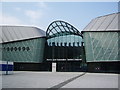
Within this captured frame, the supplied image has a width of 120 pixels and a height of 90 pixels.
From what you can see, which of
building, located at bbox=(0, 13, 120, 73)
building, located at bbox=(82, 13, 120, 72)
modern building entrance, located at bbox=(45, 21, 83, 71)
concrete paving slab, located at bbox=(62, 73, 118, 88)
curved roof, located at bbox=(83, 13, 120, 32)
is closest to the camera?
concrete paving slab, located at bbox=(62, 73, 118, 88)

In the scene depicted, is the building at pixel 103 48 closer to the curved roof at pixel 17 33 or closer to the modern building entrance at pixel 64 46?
the modern building entrance at pixel 64 46

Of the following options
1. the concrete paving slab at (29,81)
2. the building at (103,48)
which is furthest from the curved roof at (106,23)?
the concrete paving slab at (29,81)

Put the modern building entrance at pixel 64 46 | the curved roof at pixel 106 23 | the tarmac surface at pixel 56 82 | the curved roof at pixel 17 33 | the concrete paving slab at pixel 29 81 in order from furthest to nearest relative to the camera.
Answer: the curved roof at pixel 17 33 → the modern building entrance at pixel 64 46 → the curved roof at pixel 106 23 → the tarmac surface at pixel 56 82 → the concrete paving slab at pixel 29 81

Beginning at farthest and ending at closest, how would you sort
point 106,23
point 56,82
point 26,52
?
point 26,52, point 106,23, point 56,82

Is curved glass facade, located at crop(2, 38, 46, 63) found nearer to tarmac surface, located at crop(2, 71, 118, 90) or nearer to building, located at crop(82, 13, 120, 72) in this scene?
building, located at crop(82, 13, 120, 72)

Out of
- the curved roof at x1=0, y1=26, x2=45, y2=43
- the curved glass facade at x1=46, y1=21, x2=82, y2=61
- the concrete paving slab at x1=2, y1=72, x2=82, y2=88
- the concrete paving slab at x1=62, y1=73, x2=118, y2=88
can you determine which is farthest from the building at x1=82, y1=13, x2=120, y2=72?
the concrete paving slab at x1=62, y1=73, x2=118, y2=88

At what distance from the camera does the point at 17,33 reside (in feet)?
283

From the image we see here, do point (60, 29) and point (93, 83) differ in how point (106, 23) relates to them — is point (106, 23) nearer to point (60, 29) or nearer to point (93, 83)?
point (60, 29)

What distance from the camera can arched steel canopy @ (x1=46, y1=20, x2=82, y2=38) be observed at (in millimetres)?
78438

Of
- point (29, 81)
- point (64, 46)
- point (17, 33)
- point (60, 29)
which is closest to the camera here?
point (29, 81)

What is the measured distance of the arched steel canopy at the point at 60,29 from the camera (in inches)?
3088

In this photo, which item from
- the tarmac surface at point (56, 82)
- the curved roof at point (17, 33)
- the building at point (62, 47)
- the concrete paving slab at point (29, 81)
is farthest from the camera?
the curved roof at point (17, 33)

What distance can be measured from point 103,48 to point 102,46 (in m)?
0.71

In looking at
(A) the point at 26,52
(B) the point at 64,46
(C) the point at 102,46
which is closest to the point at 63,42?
(B) the point at 64,46
